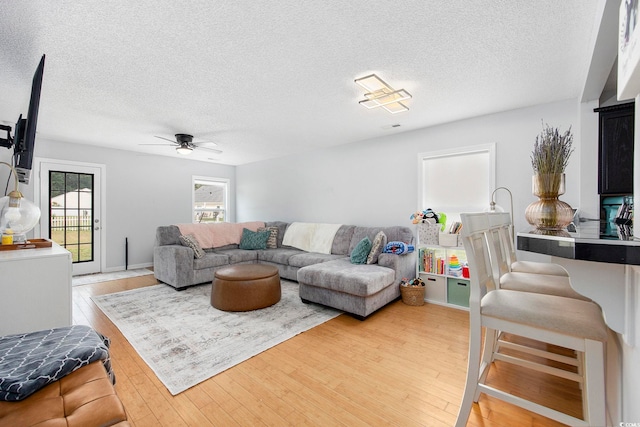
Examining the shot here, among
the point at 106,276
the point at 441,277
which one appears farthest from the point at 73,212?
the point at 441,277

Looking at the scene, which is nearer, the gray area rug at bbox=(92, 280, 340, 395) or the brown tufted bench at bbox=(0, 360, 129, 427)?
the brown tufted bench at bbox=(0, 360, 129, 427)

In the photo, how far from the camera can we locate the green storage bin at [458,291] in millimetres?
3243

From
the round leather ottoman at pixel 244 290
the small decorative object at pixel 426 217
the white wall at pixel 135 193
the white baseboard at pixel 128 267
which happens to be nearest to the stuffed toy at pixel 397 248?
the small decorative object at pixel 426 217

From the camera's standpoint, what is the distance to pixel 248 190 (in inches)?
266

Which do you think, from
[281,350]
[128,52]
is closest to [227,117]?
[128,52]

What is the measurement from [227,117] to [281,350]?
2.80 m

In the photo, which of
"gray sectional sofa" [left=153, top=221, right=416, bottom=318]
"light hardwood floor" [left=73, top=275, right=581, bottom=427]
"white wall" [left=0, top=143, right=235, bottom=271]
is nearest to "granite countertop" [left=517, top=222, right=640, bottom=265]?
"light hardwood floor" [left=73, top=275, right=581, bottom=427]

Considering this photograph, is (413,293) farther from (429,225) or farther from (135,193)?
(135,193)

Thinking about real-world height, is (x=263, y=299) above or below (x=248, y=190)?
below

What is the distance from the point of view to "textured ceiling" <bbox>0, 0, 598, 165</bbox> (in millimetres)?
1633

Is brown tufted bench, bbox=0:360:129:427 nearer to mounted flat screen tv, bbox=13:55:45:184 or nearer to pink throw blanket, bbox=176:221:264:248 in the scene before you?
mounted flat screen tv, bbox=13:55:45:184

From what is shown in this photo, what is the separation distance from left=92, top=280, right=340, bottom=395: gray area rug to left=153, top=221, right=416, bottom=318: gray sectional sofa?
28 cm

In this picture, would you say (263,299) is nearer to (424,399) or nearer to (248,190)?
(424,399)

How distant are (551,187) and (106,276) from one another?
616cm
